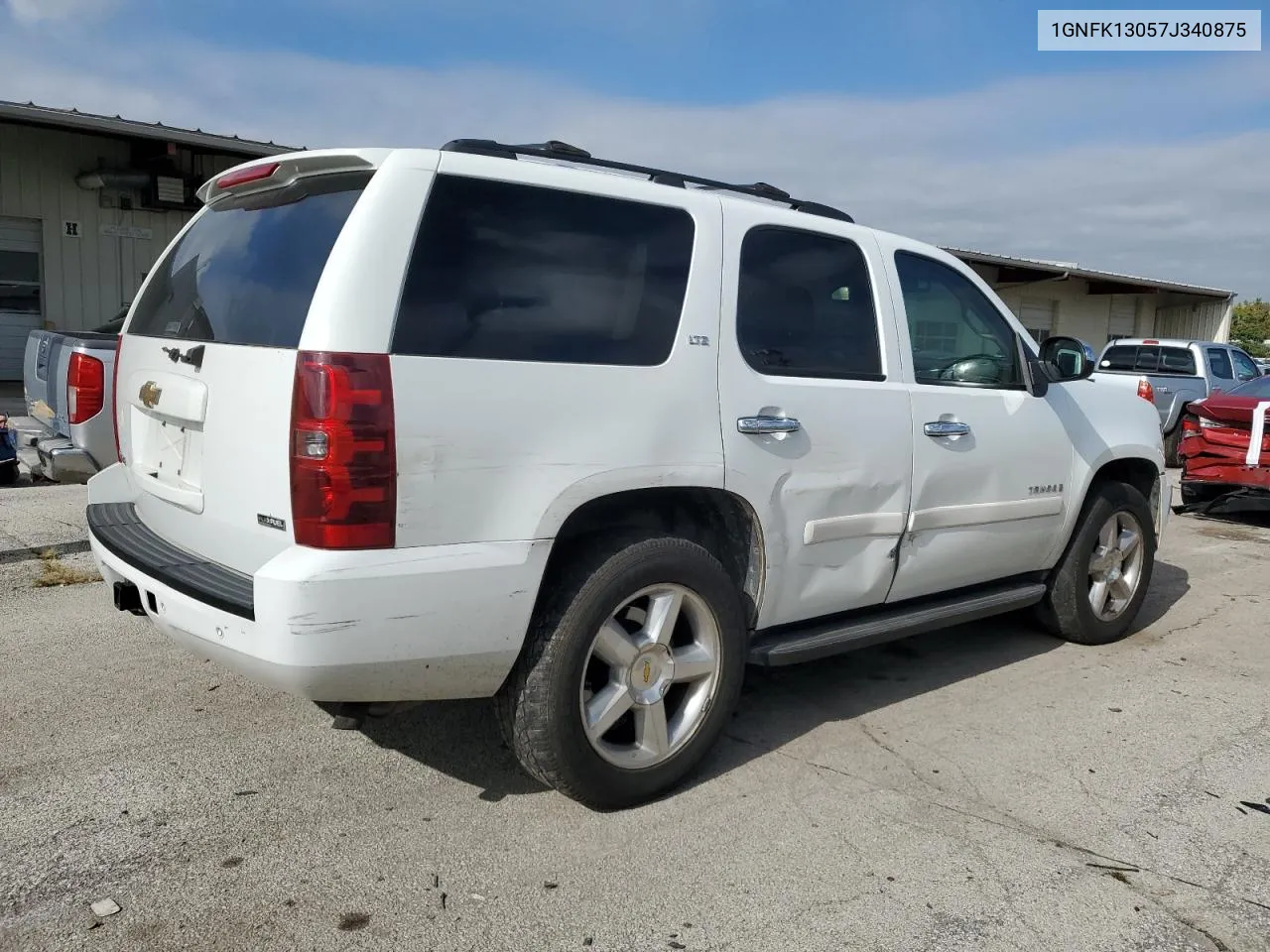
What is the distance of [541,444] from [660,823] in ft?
4.14

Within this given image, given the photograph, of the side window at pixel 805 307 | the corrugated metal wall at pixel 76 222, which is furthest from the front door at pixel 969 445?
the corrugated metal wall at pixel 76 222

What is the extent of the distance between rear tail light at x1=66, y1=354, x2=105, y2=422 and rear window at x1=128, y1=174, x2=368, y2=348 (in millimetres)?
1287

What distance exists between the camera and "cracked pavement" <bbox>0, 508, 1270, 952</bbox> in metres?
2.71

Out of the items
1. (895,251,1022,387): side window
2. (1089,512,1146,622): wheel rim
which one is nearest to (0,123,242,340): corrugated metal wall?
(895,251,1022,387): side window

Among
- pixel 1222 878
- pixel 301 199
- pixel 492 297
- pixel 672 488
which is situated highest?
pixel 301 199

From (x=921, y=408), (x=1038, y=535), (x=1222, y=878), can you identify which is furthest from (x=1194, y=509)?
(x=1222, y=878)

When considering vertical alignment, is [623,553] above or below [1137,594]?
above

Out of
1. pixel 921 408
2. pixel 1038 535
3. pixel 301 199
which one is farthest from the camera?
pixel 1038 535

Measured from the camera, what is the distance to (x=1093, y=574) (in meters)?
5.23

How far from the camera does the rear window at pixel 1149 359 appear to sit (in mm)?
14938

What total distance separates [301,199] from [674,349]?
1.21 m

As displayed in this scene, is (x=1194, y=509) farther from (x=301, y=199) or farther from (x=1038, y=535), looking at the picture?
(x=301, y=199)

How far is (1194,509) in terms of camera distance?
31.6 ft

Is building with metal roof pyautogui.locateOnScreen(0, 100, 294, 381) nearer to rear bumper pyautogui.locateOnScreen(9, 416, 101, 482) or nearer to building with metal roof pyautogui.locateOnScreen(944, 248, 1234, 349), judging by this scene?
rear bumper pyautogui.locateOnScreen(9, 416, 101, 482)
